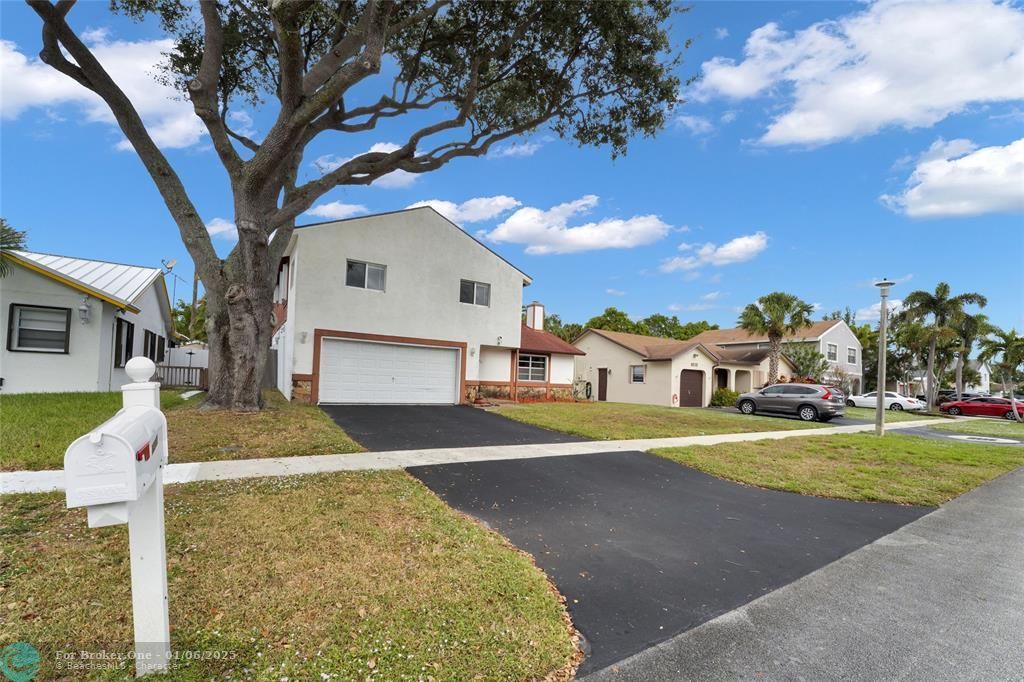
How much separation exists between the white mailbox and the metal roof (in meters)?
14.2

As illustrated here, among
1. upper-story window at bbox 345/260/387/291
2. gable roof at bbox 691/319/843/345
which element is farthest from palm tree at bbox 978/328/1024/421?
upper-story window at bbox 345/260/387/291

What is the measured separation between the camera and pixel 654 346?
1171 inches

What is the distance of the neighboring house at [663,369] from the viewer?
2716 cm

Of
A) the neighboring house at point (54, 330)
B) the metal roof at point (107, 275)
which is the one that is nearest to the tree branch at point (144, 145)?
the neighboring house at point (54, 330)

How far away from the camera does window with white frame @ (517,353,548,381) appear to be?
826 inches

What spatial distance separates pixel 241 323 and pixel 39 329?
6305mm

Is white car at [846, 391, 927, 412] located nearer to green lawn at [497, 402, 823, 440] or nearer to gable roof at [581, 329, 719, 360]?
gable roof at [581, 329, 719, 360]

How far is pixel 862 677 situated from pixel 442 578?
2689mm

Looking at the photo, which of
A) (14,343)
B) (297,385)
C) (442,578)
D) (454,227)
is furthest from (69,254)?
(442,578)

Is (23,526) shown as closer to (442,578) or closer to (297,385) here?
(442,578)

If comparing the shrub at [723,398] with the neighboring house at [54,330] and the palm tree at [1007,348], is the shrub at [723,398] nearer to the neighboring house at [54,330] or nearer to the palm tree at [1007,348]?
the palm tree at [1007,348]

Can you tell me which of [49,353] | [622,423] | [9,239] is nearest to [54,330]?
[49,353]

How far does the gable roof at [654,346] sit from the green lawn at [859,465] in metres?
14.5

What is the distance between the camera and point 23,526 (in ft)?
13.6
